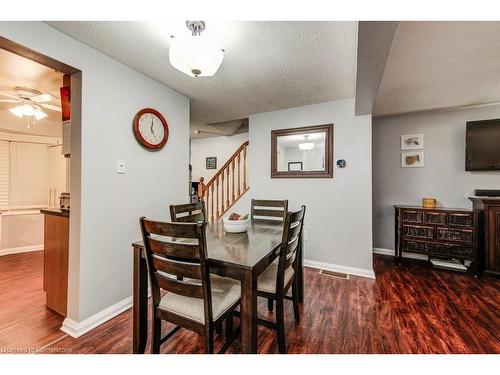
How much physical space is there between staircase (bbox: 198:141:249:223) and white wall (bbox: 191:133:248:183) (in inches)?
39.7

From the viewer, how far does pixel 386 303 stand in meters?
2.05

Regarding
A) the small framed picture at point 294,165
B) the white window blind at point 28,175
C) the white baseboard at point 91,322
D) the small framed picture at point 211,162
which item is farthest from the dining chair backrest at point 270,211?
the white window blind at point 28,175

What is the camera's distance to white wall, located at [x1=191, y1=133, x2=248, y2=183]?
5.01 meters

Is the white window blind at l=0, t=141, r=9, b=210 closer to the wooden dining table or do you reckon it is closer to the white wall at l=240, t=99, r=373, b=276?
the wooden dining table

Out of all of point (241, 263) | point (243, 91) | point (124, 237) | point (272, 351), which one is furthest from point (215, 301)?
point (243, 91)

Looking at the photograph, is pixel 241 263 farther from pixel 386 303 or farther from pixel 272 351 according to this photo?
pixel 386 303

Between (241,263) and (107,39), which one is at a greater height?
(107,39)

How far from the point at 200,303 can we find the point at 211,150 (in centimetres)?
447

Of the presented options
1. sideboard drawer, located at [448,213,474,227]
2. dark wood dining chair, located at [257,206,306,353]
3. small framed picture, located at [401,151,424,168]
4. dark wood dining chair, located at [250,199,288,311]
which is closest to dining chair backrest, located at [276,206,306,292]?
dark wood dining chair, located at [257,206,306,353]

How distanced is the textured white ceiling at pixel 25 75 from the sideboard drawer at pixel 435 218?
178 inches

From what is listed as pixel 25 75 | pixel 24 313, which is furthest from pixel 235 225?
pixel 25 75

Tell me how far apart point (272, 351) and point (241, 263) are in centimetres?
81

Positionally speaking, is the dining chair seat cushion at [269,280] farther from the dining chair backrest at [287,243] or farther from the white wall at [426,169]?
the white wall at [426,169]

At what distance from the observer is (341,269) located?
9.25ft
